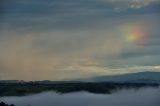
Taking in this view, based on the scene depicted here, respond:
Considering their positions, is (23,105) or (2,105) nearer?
(2,105)
